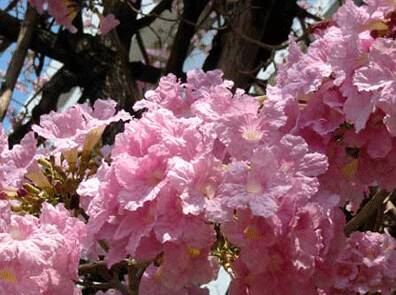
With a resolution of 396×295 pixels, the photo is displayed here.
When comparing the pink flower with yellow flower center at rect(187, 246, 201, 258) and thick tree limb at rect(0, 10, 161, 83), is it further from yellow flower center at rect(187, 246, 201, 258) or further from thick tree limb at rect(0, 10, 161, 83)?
thick tree limb at rect(0, 10, 161, 83)

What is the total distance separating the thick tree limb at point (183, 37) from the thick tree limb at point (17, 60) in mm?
500

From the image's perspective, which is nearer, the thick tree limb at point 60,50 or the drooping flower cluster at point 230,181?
the drooping flower cluster at point 230,181

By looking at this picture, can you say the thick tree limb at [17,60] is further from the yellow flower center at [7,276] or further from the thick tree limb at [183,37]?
the yellow flower center at [7,276]

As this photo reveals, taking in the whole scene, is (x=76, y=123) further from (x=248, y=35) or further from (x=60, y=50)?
(x=60, y=50)

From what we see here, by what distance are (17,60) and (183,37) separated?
2.27 feet

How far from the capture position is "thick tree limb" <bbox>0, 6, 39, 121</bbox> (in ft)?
7.83

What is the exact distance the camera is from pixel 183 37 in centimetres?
302

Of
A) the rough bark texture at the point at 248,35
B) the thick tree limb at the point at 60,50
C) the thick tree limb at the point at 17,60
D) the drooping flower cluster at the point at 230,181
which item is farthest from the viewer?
the thick tree limb at the point at 60,50

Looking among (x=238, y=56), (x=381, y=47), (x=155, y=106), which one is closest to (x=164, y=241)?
(x=155, y=106)

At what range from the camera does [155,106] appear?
1.29m

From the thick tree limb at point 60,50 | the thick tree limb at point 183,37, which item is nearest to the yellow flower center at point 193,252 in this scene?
the thick tree limb at point 183,37

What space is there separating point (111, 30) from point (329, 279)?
6.78ft

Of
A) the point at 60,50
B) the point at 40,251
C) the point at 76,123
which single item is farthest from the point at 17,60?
the point at 40,251

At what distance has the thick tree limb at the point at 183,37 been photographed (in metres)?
2.98
